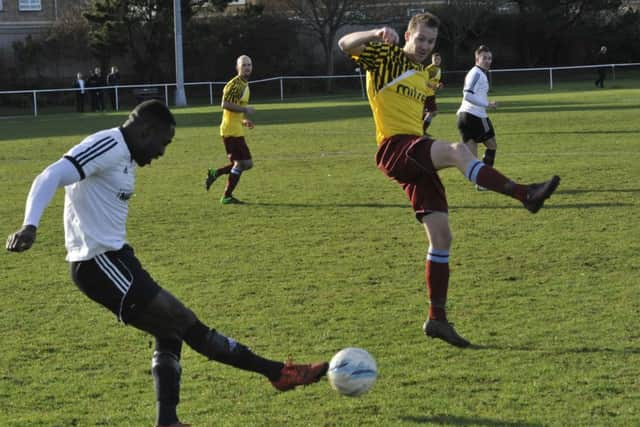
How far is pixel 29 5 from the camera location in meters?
55.7

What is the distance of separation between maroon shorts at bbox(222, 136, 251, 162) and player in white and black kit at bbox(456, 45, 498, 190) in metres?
3.14

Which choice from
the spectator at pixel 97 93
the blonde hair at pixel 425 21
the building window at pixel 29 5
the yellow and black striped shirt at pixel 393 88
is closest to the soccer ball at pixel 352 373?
the yellow and black striped shirt at pixel 393 88

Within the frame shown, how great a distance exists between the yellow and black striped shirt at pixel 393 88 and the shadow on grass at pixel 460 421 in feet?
7.37

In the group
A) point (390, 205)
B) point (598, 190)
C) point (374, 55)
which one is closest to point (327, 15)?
point (598, 190)

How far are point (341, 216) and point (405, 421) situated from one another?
6.92 m

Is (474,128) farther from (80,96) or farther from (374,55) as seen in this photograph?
(80,96)

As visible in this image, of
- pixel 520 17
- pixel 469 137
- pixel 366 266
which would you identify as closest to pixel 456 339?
pixel 366 266

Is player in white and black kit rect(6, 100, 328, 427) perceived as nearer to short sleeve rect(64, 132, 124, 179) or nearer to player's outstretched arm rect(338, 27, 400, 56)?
short sleeve rect(64, 132, 124, 179)

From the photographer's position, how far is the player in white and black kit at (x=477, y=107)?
1323 centimetres

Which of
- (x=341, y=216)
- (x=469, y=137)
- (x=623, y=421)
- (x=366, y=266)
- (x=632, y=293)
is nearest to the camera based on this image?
(x=623, y=421)

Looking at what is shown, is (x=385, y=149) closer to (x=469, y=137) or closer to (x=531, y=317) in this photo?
(x=531, y=317)

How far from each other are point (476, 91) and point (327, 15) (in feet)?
125

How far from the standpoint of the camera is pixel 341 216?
11.8 meters

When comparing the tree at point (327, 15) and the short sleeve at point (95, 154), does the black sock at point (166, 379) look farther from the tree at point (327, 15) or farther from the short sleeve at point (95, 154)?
the tree at point (327, 15)
